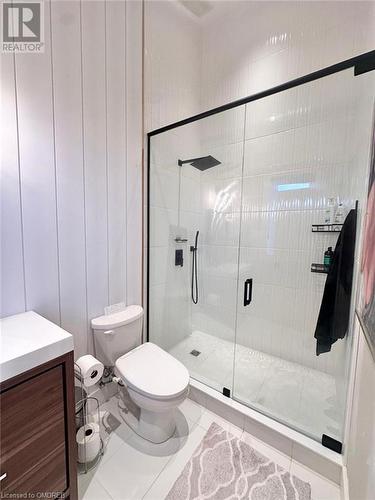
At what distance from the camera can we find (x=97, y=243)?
4.74 ft

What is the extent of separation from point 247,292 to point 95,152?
64.9 inches

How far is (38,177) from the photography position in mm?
1147

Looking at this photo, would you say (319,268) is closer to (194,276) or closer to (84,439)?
(194,276)

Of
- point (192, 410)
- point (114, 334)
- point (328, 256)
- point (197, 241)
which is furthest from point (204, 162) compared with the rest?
point (192, 410)

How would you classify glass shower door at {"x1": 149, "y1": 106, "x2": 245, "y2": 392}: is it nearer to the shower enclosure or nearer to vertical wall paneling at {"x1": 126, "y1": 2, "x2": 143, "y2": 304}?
the shower enclosure

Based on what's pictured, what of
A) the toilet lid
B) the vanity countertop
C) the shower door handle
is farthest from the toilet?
the shower door handle

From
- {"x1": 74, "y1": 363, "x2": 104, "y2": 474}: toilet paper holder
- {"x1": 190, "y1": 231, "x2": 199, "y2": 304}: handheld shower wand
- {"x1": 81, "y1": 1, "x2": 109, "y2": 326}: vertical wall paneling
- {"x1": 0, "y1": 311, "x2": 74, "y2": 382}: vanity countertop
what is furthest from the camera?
{"x1": 190, "y1": 231, "x2": 199, "y2": 304}: handheld shower wand

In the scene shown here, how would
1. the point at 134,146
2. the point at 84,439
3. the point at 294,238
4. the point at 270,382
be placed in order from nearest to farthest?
the point at 84,439
the point at 134,146
the point at 270,382
the point at 294,238

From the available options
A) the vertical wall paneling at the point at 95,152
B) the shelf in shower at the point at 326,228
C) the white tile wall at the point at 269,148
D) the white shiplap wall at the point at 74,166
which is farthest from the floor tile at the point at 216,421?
the shelf in shower at the point at 326,228

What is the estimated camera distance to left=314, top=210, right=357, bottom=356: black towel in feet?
4.35

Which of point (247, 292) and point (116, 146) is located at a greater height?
point (116, 146)

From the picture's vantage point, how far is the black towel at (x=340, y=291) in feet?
4.35

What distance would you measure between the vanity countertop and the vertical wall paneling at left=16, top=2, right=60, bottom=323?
214 mm

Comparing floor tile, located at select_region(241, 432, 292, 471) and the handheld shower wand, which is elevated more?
the handheld shower wand
